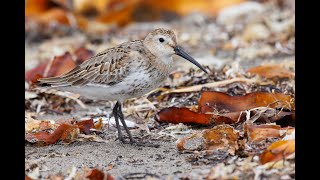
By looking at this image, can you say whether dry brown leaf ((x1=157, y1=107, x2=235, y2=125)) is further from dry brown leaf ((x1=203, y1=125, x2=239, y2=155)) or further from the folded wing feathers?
dry brown leaf ((x1=203, y1=125, x2=239, y2=155))

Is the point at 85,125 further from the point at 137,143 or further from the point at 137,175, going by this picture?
the point at 137,175

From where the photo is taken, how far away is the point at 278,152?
4.65 meters

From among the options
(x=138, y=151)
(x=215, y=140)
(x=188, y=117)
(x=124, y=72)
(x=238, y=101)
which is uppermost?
(x=124, y=72)

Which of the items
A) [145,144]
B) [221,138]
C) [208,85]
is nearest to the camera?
[221,138]

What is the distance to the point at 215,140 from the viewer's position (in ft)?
17.1

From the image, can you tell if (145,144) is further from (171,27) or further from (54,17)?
(54,17)

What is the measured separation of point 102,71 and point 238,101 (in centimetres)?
124

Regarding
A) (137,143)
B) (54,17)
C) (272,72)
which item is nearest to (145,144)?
(137,143)

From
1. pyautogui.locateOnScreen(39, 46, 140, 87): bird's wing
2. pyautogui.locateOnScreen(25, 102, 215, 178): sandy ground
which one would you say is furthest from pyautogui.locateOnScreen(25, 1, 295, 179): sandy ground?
pyautogui.locateOnScreen(39, 46, 140, 87): bird's wing

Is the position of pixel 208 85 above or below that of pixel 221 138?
above

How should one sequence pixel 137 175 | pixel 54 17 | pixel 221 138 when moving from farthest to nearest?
pixel 54 17 < pixel 221 138 < pixel 137 175

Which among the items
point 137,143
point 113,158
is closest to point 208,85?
point 137,143

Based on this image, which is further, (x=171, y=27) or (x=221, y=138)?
(x=171, y=27)

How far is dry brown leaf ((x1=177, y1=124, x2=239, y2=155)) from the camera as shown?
5.13 meters
